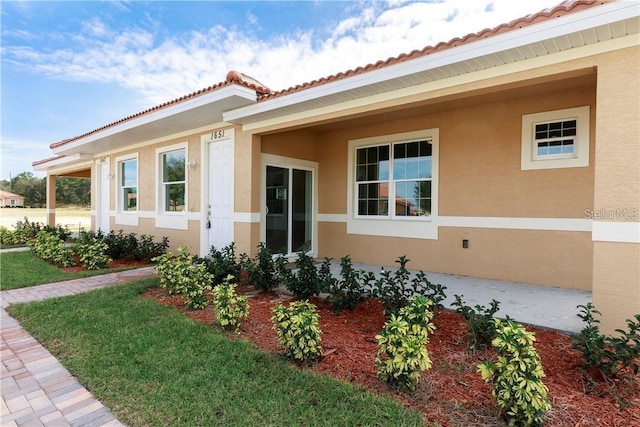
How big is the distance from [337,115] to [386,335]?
13.8ft

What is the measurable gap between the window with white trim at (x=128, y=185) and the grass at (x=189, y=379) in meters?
7.59

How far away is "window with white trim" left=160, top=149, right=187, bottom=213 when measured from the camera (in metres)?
9.55

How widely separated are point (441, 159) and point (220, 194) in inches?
208

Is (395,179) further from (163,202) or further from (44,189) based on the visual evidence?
(44,189)

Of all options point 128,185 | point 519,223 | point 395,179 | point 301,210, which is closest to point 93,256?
point 128,185

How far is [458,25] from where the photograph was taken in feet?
19.9

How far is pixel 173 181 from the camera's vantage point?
9.92 metres

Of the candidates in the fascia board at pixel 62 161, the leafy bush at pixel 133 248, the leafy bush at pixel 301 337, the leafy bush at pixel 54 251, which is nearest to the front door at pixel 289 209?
the leafy bush at pixel 133 248

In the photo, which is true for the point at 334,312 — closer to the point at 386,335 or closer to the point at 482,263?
the point at 386,335

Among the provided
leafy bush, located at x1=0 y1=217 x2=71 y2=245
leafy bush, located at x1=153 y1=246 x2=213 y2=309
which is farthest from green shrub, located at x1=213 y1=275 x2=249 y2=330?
leafy bush, located at x1=0 y1=217 x2=71 y2=245

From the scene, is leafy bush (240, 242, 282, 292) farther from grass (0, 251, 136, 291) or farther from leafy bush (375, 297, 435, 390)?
grass (0, 251, 136, 291)

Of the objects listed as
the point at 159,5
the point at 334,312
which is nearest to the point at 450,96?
the point at 334,312

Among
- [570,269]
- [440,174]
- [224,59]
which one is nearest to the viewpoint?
[570,269]

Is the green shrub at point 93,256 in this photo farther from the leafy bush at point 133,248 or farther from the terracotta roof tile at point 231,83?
the terracotta roof tile at point 231,83
